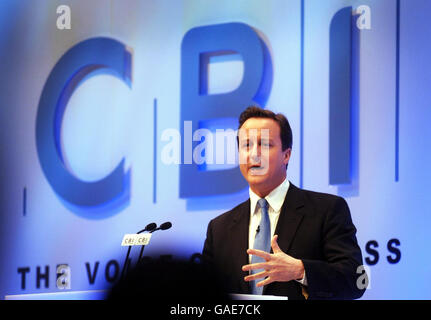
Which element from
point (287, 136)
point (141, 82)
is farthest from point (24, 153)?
point (287, 136)

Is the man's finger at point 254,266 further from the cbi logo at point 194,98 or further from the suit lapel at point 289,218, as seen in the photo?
the cbi logo at point 194,98

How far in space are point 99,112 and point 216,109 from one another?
2.79 ft

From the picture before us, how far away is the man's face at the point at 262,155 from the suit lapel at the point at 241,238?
0.12 m

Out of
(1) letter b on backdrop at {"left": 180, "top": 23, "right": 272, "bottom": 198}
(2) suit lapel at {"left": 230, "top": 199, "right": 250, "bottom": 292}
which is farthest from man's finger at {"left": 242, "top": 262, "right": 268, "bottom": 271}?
(1) letter b on backdrop at {"left": 180, "top": 23, "right": 272, "bottom": 198}

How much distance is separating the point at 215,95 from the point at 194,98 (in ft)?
0.48

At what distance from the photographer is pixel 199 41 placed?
4555 millimetres

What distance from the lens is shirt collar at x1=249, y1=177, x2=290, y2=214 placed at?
3.35 metres

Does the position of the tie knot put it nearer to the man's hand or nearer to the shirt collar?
the shirt collar

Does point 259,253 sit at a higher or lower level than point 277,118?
lower

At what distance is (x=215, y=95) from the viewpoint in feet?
14.6

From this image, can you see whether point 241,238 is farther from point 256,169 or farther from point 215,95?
point 215,95

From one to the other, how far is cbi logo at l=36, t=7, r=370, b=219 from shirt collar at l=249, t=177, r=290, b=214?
0.77 meters

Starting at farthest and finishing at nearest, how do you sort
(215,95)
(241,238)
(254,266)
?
(215,95), (241,238), (254,266)

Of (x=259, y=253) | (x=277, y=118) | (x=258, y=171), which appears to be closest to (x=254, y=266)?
(x=259, y=253)
